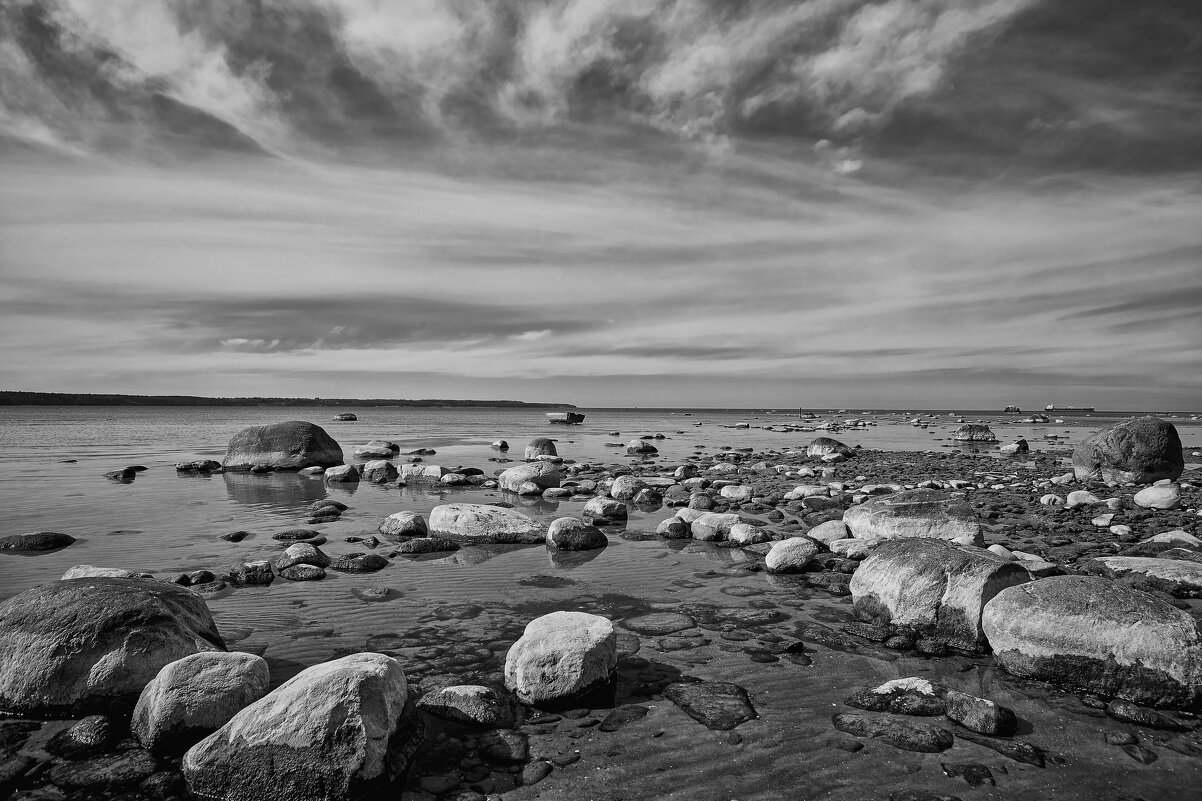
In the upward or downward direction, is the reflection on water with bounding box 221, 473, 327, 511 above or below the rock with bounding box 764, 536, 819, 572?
below

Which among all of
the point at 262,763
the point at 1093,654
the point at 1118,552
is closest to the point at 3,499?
the point at 262,763

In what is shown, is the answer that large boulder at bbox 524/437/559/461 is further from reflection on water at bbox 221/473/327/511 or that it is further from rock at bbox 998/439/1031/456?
rock at bbox 998/439/1031/456

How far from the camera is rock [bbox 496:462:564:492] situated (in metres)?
18.5

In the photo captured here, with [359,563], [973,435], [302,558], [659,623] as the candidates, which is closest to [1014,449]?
[973,435]

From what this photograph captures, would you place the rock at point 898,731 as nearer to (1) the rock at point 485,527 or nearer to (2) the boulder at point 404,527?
(1) the rock at point 485,527

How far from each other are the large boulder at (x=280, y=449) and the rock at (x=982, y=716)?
24283 millimetres

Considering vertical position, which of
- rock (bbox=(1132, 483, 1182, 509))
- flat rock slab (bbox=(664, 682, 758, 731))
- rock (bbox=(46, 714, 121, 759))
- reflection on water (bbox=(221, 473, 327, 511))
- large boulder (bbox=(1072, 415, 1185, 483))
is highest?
large boulder (bbox=(1072, 415, 1185, 483))

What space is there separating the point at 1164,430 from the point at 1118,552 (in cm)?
1264

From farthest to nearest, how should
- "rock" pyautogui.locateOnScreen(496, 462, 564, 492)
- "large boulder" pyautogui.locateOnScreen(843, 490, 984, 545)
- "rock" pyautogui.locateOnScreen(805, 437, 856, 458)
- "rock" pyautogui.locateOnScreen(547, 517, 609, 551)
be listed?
1. "rock" pyautogui.locateOnScreen(805, 437, 856, 458)
2. "rock" pyautogui.locateOnScreen(496, 462, 564, 492)
3. "rock" pyautogui.locateOnScreen(547, 517, 609, 551)
4. "large boulder" pyautogui.locateOnScreen(843, 490, 984, 545)

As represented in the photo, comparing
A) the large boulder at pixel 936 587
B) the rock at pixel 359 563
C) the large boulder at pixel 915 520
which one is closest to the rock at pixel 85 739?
the rock at pixel 359 563

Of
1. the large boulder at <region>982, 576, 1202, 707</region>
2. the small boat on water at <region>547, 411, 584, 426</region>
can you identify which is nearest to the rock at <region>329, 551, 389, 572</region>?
the large boulder at <region>982, 576, 1202, 707</region>

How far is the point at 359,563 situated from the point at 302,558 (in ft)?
3.13

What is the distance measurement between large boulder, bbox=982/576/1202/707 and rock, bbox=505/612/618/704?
398cm

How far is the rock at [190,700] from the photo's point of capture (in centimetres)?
459
